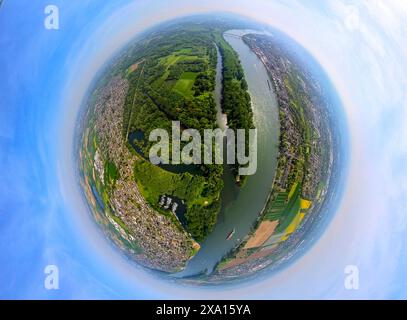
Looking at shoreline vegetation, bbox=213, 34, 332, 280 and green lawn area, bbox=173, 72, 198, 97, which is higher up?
green lawn area, bbox=173, 72, 198, 97

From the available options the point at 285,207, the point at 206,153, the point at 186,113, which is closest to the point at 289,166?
the point at 285,207

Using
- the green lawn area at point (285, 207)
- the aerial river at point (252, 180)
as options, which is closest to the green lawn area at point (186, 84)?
the aerial river at point (252, 180)

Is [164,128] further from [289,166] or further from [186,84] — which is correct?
[289,166]

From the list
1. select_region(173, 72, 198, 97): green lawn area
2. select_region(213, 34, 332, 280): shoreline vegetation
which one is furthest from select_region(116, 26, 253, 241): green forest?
select_region(213, 34, 332, 280): shoreline vegetation

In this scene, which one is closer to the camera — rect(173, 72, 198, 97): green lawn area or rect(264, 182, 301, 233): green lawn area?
rect(173, 72, 198, 97): green lawn area

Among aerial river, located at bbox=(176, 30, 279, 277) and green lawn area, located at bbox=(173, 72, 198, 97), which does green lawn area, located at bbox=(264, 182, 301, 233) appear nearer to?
aerial river, located at bbox=(176, 30, 279, 277)

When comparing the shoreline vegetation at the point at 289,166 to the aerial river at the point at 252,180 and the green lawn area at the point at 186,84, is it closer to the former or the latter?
the aerial river at the point at 252,180

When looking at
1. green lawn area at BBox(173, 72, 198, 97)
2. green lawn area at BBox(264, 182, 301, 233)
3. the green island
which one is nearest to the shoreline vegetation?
green lawn area at BBox(264, 182, 301, 233)

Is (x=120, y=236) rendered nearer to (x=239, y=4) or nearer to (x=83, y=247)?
(x=83, y=247)

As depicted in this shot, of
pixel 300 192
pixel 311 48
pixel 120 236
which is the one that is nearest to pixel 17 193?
pixel 120 236
